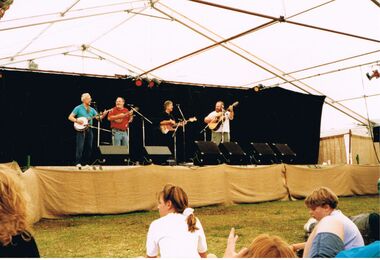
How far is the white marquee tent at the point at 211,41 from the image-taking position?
23.2ft

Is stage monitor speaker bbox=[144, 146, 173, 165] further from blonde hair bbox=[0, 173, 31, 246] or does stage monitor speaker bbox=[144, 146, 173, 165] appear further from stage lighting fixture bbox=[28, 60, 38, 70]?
blonde hair bbox=[0, 173, 31, 246]

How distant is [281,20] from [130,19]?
3.03m

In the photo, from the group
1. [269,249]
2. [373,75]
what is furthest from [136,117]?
[269,249]

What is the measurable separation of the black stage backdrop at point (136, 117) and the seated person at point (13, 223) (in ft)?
26.4

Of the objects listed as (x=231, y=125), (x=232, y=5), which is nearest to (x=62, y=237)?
(x=232, y=5)

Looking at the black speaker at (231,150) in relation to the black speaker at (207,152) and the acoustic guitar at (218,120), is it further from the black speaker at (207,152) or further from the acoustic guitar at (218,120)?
the acoustic guitar at (218,120)

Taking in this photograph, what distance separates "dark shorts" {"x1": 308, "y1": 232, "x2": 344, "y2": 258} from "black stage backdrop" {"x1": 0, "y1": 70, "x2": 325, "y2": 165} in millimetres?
8265

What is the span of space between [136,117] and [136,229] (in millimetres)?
6213

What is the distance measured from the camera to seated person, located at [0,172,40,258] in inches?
60.9

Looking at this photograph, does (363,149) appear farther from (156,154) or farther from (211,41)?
(156,154)

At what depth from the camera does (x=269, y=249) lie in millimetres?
1418

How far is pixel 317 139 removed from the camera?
12.8 m

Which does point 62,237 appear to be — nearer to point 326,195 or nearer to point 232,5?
point 326,195

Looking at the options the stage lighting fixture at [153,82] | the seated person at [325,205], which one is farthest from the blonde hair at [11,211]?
the stage lighting fixture at [153,82]
